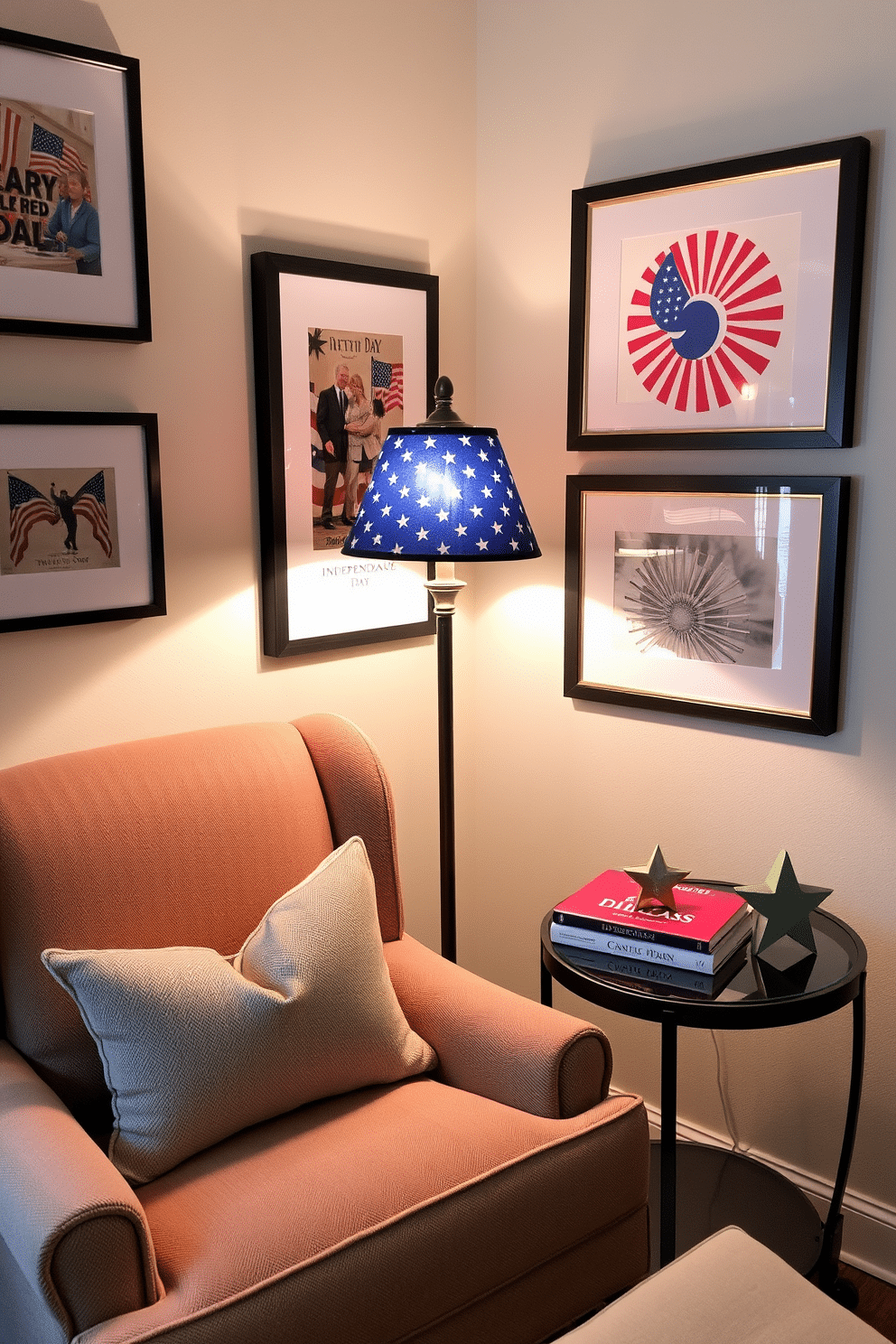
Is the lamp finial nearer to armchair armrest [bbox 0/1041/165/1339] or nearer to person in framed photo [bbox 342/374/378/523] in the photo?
person in framed photo [bbox 342/374/378/523]

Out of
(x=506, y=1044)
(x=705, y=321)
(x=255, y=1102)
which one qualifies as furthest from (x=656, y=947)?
(x=705, y=321)

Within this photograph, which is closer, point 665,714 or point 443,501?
point 443,501

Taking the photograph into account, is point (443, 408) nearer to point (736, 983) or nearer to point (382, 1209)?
point (736, 983)

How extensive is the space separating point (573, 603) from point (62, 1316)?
1.62 meters

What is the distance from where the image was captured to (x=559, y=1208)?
1.60m

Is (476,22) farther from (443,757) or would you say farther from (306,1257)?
(306,1257)

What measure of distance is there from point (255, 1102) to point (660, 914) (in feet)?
2.33

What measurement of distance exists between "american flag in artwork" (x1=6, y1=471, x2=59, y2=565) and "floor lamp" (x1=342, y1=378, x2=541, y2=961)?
52 cm

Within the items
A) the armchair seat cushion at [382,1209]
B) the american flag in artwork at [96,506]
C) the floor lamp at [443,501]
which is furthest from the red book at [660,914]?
the american flag in artwork at [96,506]

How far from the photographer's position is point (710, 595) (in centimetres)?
224

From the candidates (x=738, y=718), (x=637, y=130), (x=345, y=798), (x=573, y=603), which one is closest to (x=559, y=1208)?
(x=345, y=798)

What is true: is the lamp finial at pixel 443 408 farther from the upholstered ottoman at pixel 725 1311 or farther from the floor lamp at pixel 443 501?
the upholstered ottoman at pixel 725 1311

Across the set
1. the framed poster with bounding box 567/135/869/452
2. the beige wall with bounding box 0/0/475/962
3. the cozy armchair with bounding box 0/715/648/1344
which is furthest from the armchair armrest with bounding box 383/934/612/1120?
the framed poster with bounding box 567/135/869/452

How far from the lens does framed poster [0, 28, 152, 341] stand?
1.81m
